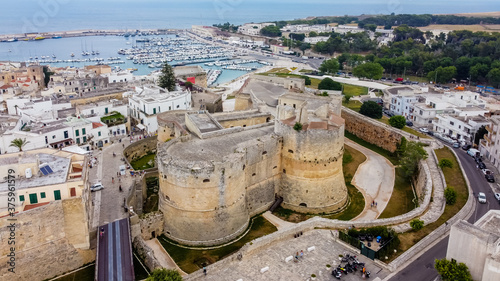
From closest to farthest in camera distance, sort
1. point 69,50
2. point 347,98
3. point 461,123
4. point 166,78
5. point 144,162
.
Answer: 1. point 144,162
2. point 461,123
3. point 347,98
4. point 166,78
5. point 69,50

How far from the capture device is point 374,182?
43938 millimetres

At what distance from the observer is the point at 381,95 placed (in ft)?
255

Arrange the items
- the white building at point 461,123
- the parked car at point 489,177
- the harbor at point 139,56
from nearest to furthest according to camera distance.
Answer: the parked car at point 489,177
the white building at point 461,123
the harbor at point 139,56

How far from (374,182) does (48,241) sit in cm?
3198

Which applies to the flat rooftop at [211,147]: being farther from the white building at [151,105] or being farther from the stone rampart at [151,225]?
the white building at [151,105]

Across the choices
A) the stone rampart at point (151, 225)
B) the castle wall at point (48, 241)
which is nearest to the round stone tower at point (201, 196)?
the stone rampart at point (151, 225)

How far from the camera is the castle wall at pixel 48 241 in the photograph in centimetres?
2545

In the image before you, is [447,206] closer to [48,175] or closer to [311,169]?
[311,169]

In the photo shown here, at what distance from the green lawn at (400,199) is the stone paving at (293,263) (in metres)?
11.0

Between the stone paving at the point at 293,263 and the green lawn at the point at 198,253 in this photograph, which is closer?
the stone paving at the point at 293,263

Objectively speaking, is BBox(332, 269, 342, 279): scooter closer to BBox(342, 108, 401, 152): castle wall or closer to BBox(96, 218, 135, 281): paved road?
BBox(96, 218, 135, 281): paved road

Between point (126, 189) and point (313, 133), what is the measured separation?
18.0m

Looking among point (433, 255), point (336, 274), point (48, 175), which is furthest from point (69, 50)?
point (433, 255)

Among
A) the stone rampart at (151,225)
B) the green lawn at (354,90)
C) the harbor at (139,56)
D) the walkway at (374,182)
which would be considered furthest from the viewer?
the harbor at (139,56)
